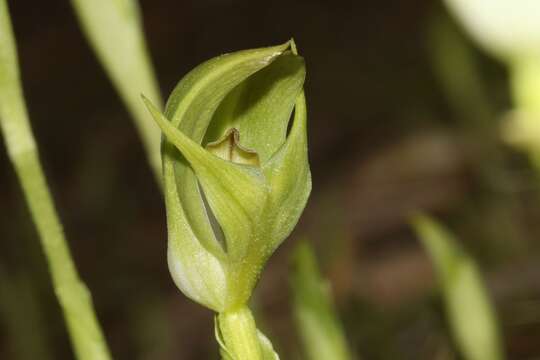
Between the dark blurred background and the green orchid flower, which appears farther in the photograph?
the dark blurred background

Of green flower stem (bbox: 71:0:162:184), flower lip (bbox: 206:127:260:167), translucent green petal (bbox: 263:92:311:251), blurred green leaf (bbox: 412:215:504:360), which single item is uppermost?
green flower stem (bbox: 71:0:162:184)

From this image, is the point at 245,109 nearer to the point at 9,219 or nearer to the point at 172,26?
the point at 9,219

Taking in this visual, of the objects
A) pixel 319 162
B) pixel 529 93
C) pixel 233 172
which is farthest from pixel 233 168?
pixel 319 162

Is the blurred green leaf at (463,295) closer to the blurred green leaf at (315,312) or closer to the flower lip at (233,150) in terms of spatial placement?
the blurred green leaf at (315,312)

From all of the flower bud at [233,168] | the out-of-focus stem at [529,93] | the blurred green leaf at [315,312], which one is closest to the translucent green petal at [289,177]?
the flower bud at [233,168]

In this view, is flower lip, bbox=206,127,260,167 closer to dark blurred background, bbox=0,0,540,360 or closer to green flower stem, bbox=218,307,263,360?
green flower stem, bbox=218,307,263,360

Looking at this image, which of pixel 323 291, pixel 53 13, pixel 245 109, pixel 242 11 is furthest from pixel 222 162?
pixel 242 11

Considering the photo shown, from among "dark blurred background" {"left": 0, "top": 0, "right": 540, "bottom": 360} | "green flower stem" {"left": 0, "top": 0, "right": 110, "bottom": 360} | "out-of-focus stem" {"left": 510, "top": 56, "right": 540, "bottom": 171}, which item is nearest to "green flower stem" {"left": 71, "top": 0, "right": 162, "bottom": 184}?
"green flower stem" {"left": 0, "top": 0, "right": 110, "bottom": 360}

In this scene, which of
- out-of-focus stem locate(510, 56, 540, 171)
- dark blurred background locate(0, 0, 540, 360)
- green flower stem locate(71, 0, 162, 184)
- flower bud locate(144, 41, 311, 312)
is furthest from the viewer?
dark blurred background locate(0, 0, 540, 360)

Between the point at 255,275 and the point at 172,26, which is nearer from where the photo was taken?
the point at 255,275
